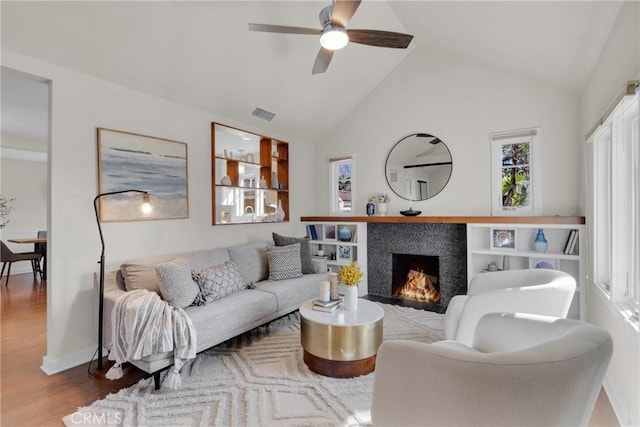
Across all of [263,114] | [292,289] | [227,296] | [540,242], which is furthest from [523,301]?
[263,114]

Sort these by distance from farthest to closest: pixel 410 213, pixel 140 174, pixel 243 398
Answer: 1. pixel 410 213
2. pixel 140 174
3. pixel 243 398

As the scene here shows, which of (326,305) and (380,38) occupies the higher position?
(380,38)

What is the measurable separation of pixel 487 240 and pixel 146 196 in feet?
12.3

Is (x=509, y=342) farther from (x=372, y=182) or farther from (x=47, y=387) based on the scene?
(x=372, y=182)

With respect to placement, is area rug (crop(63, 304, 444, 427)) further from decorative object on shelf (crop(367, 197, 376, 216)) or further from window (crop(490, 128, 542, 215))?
window (crop(490, 128, 542, 215))

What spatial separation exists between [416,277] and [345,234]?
1.21 meters

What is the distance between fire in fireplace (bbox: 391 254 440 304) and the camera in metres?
4.16

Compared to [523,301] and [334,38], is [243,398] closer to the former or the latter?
[523,301]

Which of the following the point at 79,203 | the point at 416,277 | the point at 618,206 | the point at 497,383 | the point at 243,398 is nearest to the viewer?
the point at 497,383

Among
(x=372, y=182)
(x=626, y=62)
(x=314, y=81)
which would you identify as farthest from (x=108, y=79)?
(x=626, y=62)

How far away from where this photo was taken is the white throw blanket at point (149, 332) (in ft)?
6.70

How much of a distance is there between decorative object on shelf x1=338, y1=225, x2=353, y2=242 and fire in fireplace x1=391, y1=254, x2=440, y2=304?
74 cm

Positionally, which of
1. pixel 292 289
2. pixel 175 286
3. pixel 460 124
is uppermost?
pixel 460 124

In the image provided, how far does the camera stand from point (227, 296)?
9.39 feet
